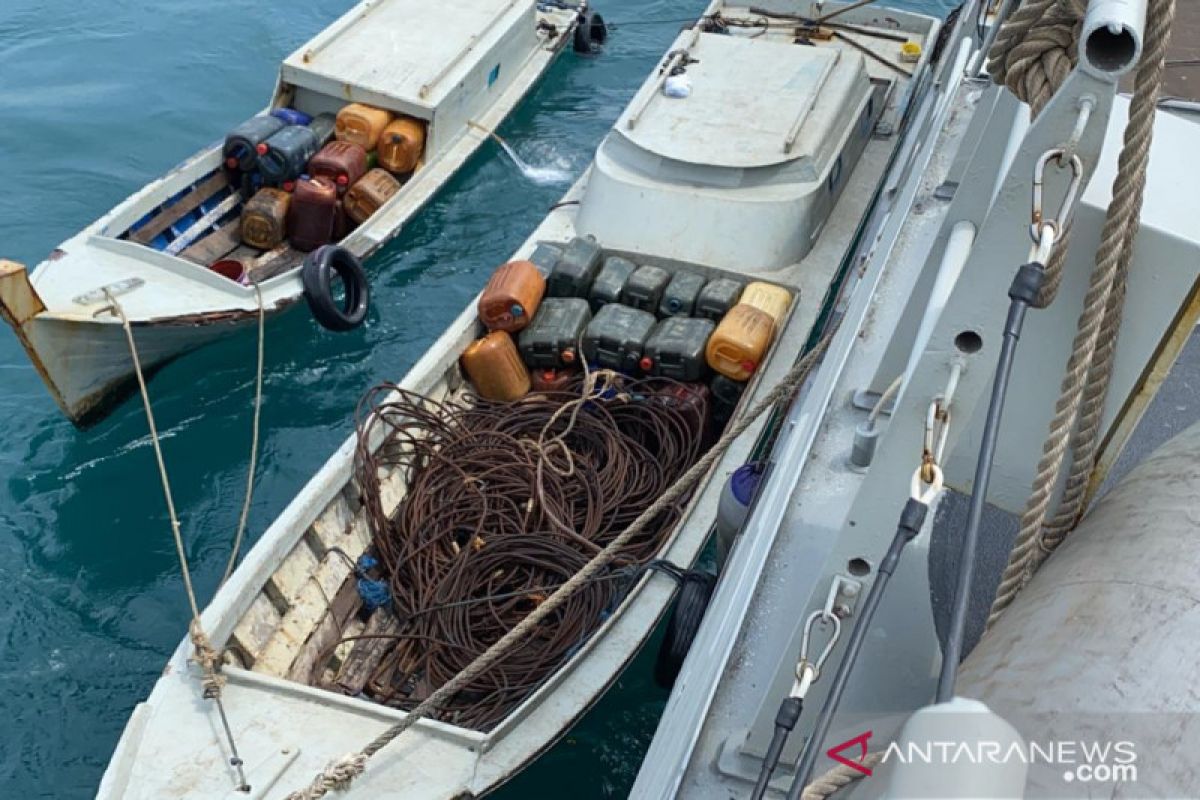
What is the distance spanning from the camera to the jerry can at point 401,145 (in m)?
11.9

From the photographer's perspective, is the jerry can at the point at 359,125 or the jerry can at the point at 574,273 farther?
the jerry can at the point at 359,125

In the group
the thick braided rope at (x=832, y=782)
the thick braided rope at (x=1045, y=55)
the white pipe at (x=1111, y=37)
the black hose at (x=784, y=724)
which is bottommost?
the black hose at (x=784, y=724)

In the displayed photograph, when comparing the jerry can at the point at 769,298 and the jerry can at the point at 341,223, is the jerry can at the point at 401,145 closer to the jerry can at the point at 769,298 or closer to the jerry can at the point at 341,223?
the jerry can at the point at 341,223

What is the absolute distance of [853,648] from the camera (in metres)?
2.31

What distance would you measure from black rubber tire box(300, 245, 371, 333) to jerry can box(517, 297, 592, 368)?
210 centimetres

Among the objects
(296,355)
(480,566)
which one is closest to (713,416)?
(480,566)

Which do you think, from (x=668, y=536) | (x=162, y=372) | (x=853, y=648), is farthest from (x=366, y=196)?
(x=853, y=648)

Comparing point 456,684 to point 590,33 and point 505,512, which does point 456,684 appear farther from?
point 590,33

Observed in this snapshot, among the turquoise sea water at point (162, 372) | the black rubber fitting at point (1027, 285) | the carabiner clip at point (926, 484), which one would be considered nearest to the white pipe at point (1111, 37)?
the black rubber fitting at point (1027, 285)

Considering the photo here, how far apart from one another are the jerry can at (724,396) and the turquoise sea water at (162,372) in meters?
2.01

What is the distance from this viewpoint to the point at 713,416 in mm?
8641

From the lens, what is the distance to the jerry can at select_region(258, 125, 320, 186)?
11125 mm

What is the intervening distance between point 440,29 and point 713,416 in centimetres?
709

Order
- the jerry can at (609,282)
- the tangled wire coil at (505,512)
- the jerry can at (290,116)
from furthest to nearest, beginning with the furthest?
the jerry can at (290,116) < the jerry can at (609,282) < the tangled wire coil at (505,512)
